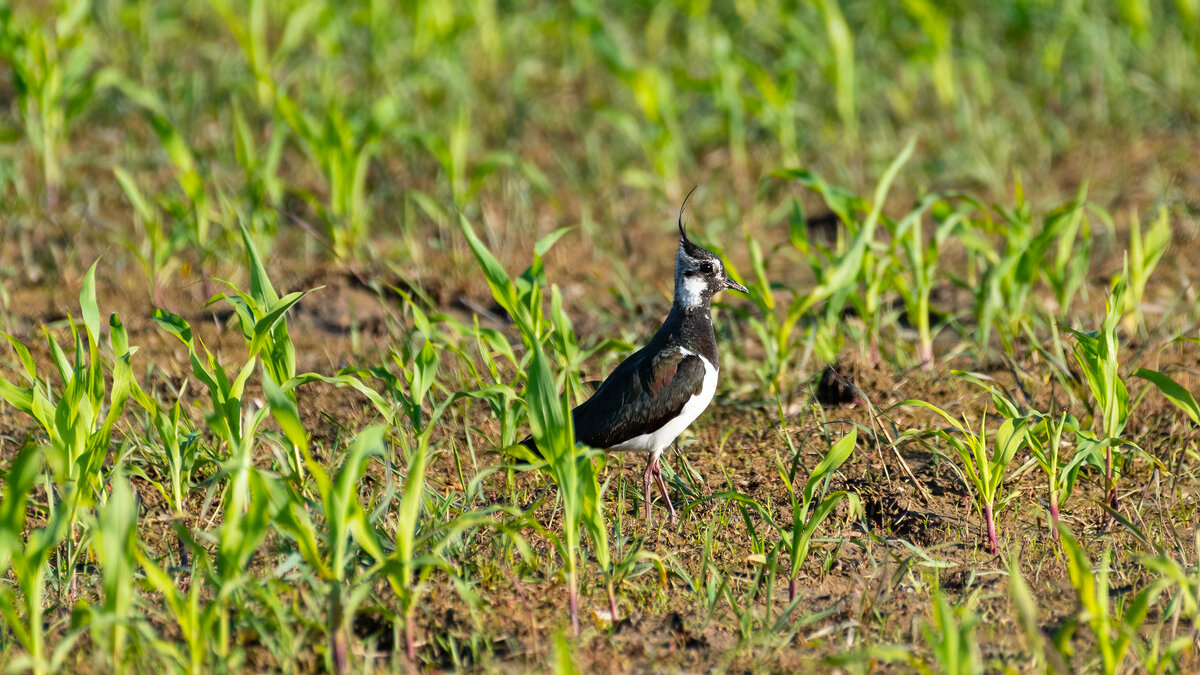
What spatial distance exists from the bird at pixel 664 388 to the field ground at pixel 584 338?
22cm

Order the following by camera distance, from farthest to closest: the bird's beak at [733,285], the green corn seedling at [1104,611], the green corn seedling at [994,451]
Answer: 1. the bird's beak at [733,285]
2. the green corn seedling at [994,451]
3. the green corn seedling at [1104,611]

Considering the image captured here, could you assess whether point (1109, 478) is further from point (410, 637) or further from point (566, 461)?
point (410, 637)

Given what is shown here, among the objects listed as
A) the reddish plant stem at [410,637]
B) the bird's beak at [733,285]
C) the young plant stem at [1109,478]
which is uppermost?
the bird's beak at [733,285]

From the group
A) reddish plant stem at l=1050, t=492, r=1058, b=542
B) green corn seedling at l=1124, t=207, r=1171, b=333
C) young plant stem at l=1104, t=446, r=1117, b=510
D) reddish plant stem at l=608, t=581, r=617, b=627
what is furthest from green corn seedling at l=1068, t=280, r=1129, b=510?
reddish plant stem at l=608, t=581, r=617, b=627

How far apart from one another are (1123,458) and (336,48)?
523cm

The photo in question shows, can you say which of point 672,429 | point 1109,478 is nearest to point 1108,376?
point 1109,478

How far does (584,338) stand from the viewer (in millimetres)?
5473

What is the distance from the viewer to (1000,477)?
368 centimetres

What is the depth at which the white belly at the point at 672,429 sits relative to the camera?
161 inches

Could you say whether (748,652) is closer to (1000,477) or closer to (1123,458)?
(1000,477)

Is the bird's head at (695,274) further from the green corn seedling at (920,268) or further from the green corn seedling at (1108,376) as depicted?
the green corn seedling at (1108,376)

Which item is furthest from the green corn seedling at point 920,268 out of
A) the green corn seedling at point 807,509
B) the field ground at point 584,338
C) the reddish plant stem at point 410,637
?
the reddish plant stem at point 410,637

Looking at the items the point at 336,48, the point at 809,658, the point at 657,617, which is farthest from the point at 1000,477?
the point at 336,48

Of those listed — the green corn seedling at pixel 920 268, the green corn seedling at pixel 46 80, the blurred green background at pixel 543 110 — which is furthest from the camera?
the blurred green background at pixel 543 110
